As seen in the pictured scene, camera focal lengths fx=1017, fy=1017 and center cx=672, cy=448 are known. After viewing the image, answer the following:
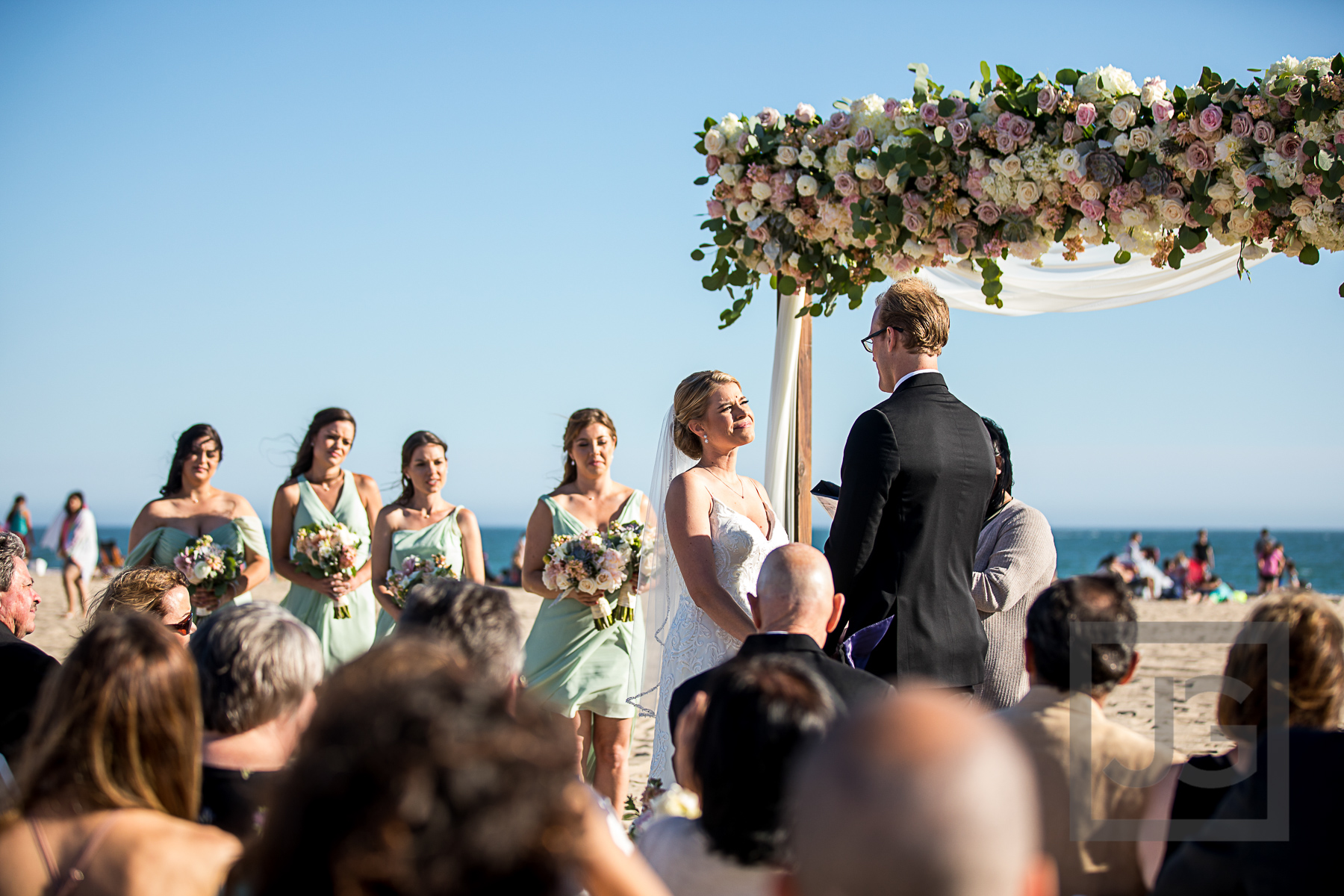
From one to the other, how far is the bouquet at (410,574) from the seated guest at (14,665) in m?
2.37

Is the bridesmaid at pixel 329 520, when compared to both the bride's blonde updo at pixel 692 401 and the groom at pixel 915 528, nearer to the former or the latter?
the bride's blonde updo at pixel 692 401

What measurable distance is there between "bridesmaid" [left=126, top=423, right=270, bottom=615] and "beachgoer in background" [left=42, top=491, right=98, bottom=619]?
35.5ft

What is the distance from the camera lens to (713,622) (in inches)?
177

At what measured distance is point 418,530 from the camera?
6254 millimetres

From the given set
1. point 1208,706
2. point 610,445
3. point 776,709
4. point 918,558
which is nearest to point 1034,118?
point 918,558

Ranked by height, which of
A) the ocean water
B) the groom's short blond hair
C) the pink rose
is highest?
the pink rose

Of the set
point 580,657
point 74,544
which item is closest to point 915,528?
point 580,657

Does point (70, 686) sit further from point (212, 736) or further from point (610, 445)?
point (610, 445)

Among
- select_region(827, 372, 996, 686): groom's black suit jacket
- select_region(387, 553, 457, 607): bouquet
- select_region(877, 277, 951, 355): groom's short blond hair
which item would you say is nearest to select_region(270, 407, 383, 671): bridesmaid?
select_region(387, 553, 457, 607): bouquet

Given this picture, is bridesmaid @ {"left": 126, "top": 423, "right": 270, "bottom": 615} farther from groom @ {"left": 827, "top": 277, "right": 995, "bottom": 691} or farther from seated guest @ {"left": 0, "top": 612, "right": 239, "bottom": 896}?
seated guest @ {"left": 0, "top": 612, "right": 239, "bottom": 896}

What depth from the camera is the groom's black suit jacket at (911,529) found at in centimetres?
364

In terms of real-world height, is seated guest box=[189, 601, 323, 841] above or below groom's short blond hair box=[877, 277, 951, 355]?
below

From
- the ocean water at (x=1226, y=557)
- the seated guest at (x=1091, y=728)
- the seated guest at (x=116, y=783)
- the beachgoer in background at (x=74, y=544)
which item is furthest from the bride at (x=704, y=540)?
the ocean water at (x=1226, y=557)

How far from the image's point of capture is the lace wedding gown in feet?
14.5
